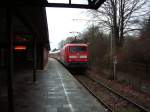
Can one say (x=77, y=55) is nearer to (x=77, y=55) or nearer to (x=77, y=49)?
(x=77, y=55)

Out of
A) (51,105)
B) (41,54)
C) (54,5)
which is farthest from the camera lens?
(41,54)

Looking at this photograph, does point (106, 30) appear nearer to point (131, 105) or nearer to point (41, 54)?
point (41, 54)

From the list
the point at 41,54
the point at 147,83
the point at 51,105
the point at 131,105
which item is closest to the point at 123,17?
the point at 41,54

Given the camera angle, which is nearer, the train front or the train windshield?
the train front

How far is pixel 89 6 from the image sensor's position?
27.0 ft

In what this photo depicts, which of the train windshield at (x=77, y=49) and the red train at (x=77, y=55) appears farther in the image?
the train windshield at (x=77, y=49)

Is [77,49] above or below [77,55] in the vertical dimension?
above

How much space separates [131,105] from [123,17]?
899 inches

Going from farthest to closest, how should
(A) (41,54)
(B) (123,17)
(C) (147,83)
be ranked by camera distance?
(B) (123,17) < (A) (41,54) < (C) (147,83)

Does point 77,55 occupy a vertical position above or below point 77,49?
below

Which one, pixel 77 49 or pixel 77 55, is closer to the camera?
pixel 77 55

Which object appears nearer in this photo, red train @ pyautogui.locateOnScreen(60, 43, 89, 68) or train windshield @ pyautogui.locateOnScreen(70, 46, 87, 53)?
red train @ pyautogui.locateOnScreen(60, 43, 89, 68)

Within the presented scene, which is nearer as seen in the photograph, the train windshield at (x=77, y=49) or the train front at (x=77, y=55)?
the train front at (x=77, y=55)

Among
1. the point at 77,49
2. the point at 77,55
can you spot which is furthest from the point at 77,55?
the point at 77,49
